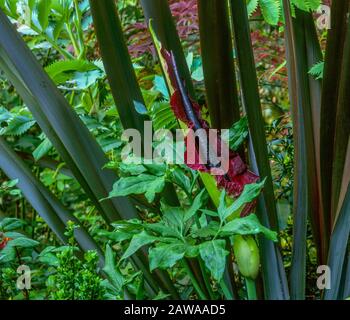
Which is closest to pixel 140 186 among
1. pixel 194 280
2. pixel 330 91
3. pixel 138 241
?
pixel 138 241

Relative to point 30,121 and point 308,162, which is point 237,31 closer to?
point 308,162

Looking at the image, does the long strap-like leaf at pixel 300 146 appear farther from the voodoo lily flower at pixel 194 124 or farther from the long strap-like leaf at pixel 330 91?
the voodoo lily flower at pixel 194 124

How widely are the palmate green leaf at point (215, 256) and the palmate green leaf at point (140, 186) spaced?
0.09m

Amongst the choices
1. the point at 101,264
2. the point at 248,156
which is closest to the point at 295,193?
the point at 248,156

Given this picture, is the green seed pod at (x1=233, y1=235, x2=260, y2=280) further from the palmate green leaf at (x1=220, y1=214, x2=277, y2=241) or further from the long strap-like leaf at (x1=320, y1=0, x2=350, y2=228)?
the long strap-like leaf at (x1=320, y1=0, x2=350, y2=228)

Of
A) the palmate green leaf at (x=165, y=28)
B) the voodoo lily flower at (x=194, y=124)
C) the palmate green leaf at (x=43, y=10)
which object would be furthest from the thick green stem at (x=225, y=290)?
the palmate green leaf at (x=43, y=10)

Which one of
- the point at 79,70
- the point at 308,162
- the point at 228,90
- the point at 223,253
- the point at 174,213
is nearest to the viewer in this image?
the point at 223,253

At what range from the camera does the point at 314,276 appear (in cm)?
106

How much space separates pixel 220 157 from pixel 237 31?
0.19 meters

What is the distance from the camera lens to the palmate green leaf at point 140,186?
647 millimetres

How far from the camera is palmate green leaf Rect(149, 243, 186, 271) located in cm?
58

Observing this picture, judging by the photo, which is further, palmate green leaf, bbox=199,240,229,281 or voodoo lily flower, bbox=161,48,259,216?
voodoo lily flower, bbox=161,48,259,216

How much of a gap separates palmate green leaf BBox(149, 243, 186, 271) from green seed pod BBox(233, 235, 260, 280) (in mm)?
106

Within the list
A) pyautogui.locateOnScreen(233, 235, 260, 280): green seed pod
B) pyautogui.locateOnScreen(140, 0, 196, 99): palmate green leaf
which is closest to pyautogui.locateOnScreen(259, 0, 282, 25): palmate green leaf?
pyautogui.locateOnScreen(140, 0, 196, 99): palmate green leaf
